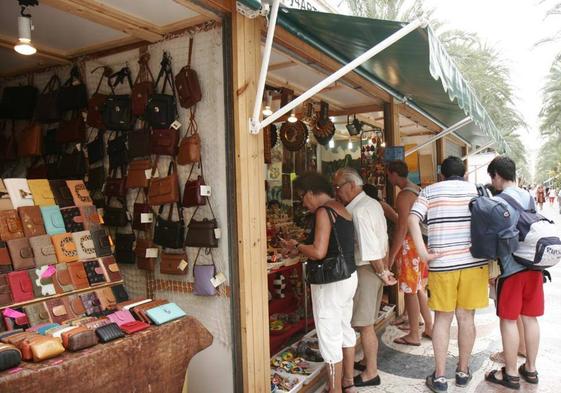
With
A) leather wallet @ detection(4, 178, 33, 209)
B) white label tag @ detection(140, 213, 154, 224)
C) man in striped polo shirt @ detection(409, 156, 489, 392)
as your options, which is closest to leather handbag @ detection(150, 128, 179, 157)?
white label tag @ detection(140, 213, 154, 224)

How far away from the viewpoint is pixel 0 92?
14.3 feet

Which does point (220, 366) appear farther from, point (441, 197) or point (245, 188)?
point (441, 197)

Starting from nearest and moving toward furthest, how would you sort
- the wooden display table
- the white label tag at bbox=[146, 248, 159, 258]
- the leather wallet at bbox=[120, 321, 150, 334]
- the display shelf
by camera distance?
the wooden display table, the leather wallet at bbox=[120, 321, 150, 334], the display shelf, the white label tag at bbox=[146, 248, 159, 258]

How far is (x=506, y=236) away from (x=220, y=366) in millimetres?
2420

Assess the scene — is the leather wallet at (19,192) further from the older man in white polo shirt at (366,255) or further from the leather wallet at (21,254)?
the older man in white polo shirt at (366,255)

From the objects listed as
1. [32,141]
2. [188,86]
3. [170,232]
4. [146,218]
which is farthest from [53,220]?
[32,141]

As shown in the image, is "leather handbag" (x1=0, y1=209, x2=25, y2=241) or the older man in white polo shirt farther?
the older man in white polo shirt

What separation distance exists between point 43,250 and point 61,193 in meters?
0.48

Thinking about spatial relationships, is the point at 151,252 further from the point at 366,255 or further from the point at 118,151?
the point at 366,255

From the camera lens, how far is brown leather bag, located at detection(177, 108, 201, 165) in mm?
2984

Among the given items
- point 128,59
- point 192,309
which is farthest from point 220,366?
point 128,59

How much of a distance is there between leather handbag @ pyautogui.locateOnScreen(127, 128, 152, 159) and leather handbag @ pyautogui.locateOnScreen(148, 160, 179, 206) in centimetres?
23

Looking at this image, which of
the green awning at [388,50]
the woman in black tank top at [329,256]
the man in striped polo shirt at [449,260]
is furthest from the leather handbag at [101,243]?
the man in striped polo shirt at [449,260]

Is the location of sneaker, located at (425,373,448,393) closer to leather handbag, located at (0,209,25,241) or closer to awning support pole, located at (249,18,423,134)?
awning support pole, located at (249,18,423,134)
